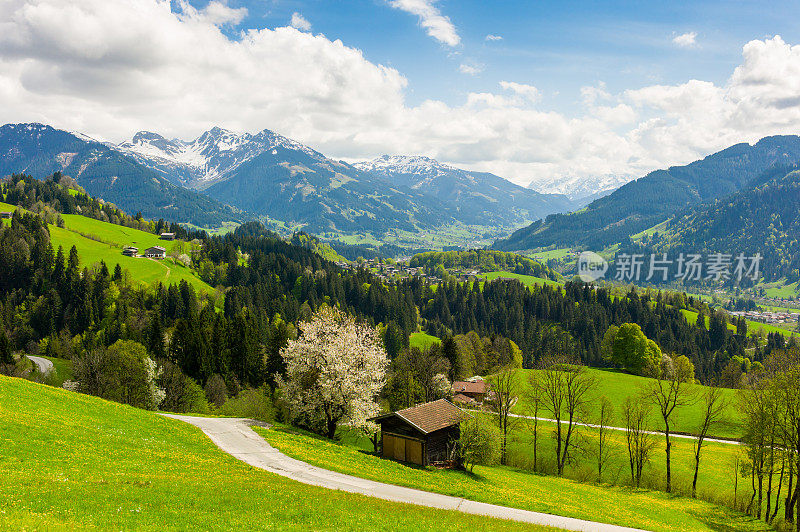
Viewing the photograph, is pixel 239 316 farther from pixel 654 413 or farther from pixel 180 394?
pixel 654 413

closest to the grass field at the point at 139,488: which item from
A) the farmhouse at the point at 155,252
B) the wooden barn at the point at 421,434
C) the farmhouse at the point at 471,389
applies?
the wooden barn at the point at 421,434

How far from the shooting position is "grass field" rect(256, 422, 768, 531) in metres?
35.7

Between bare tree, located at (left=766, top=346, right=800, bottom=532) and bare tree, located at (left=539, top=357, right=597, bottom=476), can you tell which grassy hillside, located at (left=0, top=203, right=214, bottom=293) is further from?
bare tree, located at (left=766, top=346, right=800, bottom=532)

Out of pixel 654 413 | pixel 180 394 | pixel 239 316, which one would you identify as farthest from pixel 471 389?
pixel 180 394

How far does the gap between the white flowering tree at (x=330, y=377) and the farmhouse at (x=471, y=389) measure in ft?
130

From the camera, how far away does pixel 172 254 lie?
7692 inches

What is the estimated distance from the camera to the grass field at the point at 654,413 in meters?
80.4

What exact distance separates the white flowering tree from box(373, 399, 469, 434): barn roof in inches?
144

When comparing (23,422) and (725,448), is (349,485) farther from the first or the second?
(725,448)

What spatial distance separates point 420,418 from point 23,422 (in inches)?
1365

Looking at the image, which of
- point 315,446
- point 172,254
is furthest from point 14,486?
point 172,254

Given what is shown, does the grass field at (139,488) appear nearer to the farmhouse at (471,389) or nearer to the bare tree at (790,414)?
the bare tree at (790,414)

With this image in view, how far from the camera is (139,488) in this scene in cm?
2166

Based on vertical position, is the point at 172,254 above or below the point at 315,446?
above
